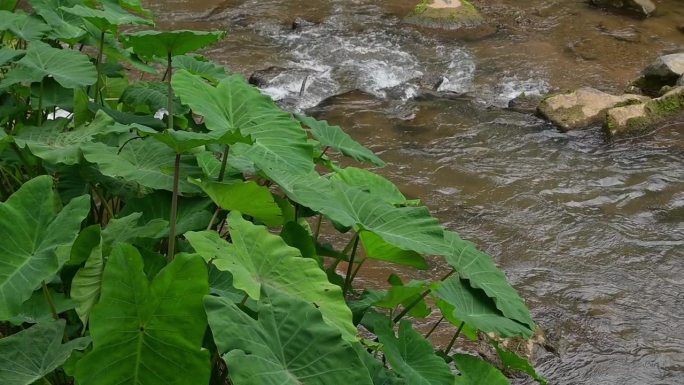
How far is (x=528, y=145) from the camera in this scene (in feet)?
18.3

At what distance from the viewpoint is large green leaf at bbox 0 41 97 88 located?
2.21 meters

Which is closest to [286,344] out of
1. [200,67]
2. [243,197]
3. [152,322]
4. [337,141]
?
[152,322]

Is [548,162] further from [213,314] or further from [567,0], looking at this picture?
[213,314]

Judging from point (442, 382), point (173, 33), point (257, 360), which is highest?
point (173, 33)

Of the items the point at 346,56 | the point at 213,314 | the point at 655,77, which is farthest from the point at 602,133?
the point at 213,314

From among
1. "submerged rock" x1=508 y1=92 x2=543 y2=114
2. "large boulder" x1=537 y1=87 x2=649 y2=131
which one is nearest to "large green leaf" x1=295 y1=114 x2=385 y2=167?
"large boulder" x1=537 y1=87 x2=649 y2=131

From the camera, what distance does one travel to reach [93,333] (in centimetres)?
131

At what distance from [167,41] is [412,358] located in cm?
94

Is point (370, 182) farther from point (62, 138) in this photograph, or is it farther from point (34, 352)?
point (34, 352)

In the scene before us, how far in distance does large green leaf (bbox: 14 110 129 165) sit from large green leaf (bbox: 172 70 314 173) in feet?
0.61

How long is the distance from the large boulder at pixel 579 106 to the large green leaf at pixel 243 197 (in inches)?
173

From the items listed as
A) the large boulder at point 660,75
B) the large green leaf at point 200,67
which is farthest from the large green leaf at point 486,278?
the large boulder at point 660,75

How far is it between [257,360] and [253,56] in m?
5.83

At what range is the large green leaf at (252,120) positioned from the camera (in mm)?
1774
